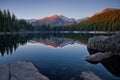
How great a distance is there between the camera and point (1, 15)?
105 meters

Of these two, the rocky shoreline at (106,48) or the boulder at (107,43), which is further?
the boulder at (107,43)

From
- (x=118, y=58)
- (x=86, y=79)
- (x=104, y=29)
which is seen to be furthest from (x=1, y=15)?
(x=86, y=79)

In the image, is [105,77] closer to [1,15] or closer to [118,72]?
[118,72]

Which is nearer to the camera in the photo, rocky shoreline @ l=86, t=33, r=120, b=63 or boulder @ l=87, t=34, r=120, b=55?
rocky shoreline @ l=86, t=33, r=120, b=63

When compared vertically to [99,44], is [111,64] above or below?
below

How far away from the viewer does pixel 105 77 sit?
740 inches

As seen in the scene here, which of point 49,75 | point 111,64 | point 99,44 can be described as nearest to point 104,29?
point 99,44

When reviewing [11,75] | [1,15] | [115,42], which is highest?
[1,15]

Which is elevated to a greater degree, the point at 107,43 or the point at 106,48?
the point at 107,43

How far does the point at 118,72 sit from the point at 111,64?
4112 millimetres

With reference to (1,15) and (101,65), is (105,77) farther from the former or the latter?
(1,15)

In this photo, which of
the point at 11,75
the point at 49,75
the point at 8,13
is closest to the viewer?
the point at 11,75

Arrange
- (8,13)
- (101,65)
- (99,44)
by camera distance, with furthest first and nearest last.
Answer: (8,13), (99,44), (101,65)

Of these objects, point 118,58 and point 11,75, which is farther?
A: point 118,58
